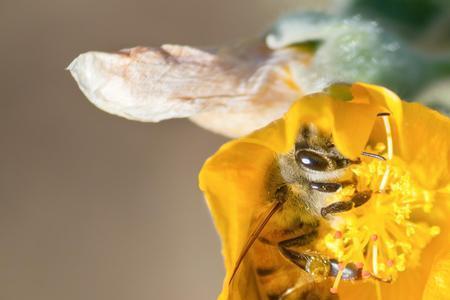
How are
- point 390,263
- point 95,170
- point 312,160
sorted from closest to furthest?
point 312,160 < point 390,263 < point 95,170

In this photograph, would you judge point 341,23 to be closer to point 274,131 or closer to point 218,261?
point 274,131

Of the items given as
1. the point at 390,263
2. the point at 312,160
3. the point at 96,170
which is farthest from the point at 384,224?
the point at 96,170

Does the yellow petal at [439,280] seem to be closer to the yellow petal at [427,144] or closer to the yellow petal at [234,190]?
the yellow petal at [427,144]

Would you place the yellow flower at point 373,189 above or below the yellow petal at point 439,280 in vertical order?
above

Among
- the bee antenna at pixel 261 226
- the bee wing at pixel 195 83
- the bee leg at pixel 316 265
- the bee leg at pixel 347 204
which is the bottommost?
the bee leg at pixel 316 265

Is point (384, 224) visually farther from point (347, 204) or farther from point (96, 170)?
point (96, 170)

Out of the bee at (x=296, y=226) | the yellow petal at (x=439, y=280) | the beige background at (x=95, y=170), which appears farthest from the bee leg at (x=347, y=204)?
the beige background at (x=95, y=170)

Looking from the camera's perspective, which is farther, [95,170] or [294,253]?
[95,170]

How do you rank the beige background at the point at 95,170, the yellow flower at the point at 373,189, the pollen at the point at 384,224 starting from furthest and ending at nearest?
the beige background at the point at 95,170
the pollen at the point at 384,224
the yellow flower at the point at 373,189
